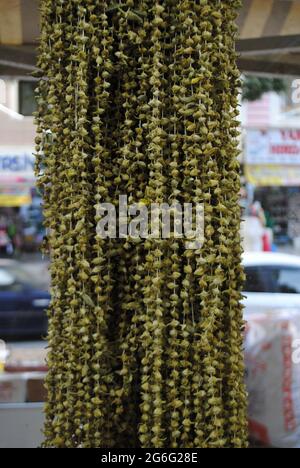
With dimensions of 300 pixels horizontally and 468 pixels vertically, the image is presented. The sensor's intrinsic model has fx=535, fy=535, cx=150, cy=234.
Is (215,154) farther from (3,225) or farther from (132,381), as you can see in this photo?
(3,225)

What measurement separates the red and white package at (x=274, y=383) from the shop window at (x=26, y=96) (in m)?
1.95

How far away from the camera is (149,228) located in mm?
1774

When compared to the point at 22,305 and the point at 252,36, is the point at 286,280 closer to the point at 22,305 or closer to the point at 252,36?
the point at 252,36

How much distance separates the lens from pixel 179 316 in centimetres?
176

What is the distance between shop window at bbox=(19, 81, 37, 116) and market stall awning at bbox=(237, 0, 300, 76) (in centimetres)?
134

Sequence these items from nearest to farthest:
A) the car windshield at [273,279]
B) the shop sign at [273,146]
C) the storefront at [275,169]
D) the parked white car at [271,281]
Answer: the parked white car at [271,281] < the car windshield at [273,279] < the storefront at [275,169] < the shop sign at [273,146]

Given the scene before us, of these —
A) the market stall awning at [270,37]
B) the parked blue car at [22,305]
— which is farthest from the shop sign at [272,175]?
the parked blue car at [22,305]

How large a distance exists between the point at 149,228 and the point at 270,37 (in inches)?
76.7

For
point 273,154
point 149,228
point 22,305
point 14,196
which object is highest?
point 14,196

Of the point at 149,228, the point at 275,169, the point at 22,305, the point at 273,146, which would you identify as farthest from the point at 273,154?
the point at 149,228

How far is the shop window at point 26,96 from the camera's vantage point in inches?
135

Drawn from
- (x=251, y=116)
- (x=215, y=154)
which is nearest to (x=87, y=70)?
(x=215, y=154)

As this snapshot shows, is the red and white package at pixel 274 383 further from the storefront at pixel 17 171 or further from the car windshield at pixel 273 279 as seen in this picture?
the storefront at pixel 17 171

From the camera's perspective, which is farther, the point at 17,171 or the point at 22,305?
the point at 17,171
